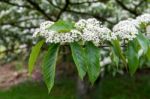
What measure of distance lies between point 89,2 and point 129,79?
6595mm

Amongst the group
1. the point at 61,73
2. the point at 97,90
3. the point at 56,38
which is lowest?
the point at 61,73

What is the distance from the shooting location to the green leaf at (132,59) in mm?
2279

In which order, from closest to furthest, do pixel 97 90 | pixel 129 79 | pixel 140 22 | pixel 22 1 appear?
pixel 140 22 → pixel 22 1 → pixel 97 90 → pixel 129 79

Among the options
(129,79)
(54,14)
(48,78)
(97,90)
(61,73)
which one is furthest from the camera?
(61,73)

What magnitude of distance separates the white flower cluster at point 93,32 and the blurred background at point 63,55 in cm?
137

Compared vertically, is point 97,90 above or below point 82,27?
below

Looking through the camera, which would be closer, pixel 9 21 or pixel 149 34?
pixel 149 34

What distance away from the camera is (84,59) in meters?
2.08

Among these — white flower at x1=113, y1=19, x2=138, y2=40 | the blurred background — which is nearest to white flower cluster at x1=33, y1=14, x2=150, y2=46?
white flower at x1=113, y1=19, x2=138, y2=40

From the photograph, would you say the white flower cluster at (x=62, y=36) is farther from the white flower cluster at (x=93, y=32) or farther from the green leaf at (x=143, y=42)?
the green leaf at (x=143, y=42)

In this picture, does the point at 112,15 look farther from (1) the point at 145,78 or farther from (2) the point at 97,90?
(1) the point at 145,78

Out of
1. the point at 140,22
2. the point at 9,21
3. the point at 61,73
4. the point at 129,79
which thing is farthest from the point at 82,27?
the point at 61,73

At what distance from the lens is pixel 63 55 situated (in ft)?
27.6

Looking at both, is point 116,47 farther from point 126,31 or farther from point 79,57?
point 79,57
